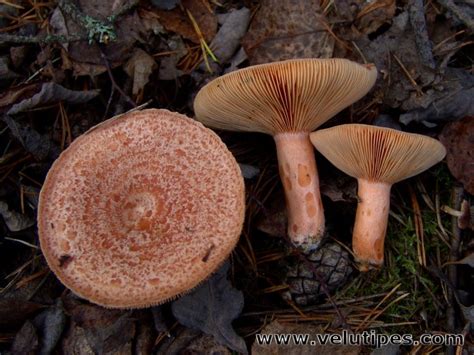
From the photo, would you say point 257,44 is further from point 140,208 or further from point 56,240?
point 56,240

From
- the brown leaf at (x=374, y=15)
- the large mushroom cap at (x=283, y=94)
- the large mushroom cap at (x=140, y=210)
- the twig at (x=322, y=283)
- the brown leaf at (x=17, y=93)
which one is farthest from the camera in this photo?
the brown leaf at (x=374, y=15)

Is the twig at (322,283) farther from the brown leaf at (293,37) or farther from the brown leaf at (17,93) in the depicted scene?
the brown leaf at (17,93)

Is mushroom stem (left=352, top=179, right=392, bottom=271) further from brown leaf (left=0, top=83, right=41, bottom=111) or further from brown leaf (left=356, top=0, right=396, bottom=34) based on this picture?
brown leaf (left=0, top=83, right=41, bottom=111)

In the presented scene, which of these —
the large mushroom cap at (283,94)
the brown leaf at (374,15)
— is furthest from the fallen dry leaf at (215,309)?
the brown leaf at (374,15)

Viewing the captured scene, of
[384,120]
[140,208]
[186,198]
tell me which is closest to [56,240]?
[140,208]

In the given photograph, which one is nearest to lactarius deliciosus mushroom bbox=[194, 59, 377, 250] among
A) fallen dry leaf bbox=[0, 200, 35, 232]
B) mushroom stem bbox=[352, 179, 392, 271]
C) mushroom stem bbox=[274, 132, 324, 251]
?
mushroom stem bbox=[274, 132, 324, 251]

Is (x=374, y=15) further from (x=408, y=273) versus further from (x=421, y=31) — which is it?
(x=408, y=273)

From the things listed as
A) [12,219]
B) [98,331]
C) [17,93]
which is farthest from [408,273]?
[17,93]
